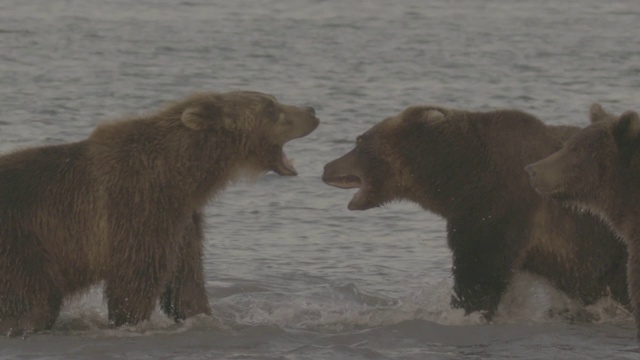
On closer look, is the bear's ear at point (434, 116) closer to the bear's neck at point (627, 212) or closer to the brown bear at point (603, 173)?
the brown bear at point (603, 173)

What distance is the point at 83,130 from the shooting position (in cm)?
1521

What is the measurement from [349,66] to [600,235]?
10.5 m

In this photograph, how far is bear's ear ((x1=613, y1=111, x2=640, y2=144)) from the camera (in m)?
8.22

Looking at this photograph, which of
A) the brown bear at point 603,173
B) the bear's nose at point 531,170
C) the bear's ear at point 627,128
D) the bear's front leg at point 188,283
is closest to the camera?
the bear's ear at point 627,128

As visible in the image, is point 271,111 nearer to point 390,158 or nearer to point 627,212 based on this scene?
point 390,158

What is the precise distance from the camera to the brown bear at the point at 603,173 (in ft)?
27.3

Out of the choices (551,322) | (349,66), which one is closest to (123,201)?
(551,322)

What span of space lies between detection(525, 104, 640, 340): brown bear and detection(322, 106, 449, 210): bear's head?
1.09m

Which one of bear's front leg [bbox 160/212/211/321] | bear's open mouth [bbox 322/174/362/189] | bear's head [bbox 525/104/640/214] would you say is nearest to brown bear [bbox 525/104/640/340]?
bear's head [bbox 525/104/640/214]

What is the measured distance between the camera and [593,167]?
8445mm

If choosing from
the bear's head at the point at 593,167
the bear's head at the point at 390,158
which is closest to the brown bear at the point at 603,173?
the bear's head at the point at 593,167

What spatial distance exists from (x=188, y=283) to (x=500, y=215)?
5.85 feet

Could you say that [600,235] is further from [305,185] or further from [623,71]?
[623,71]

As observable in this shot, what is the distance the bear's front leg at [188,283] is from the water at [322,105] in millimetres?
112
